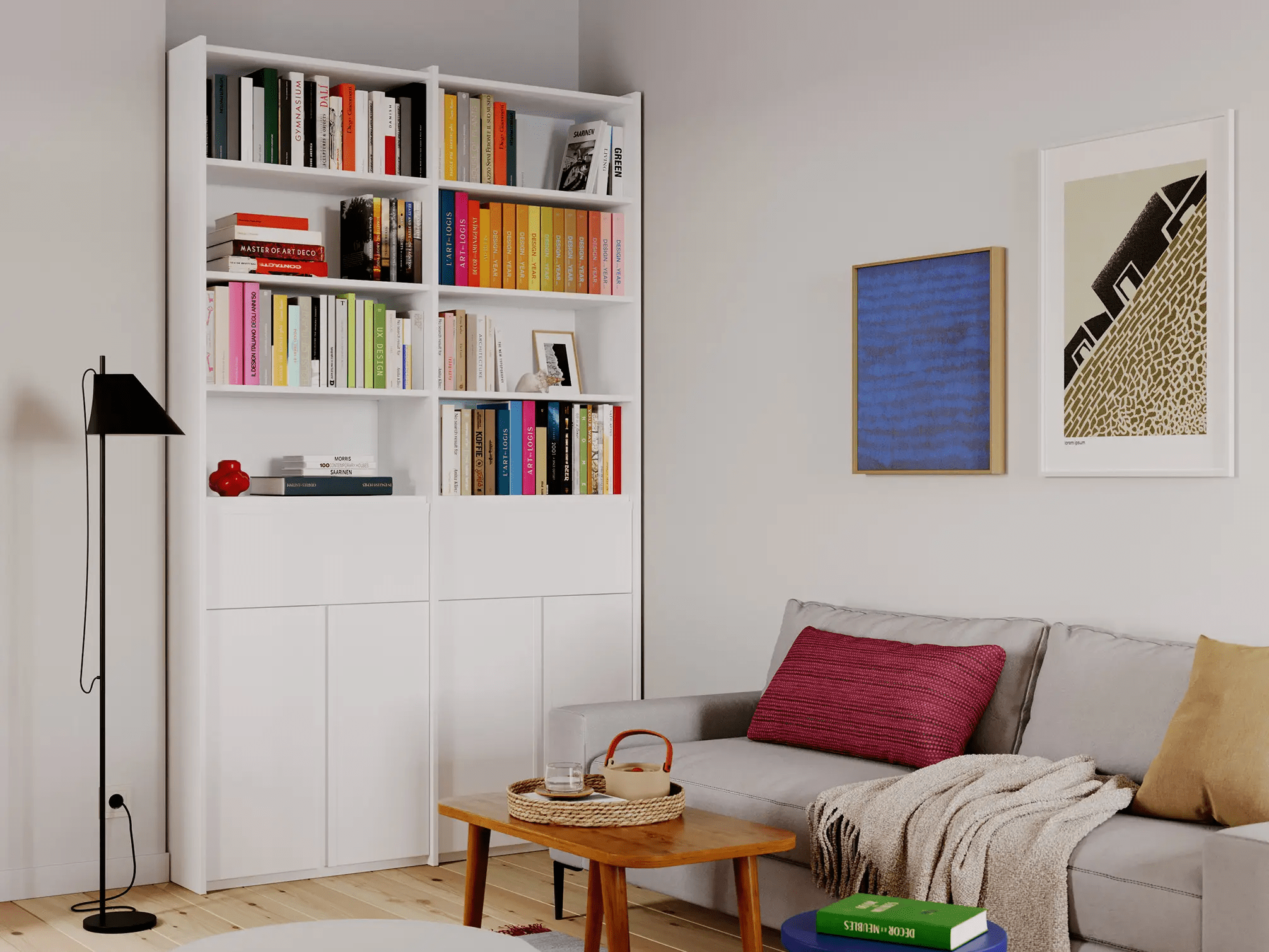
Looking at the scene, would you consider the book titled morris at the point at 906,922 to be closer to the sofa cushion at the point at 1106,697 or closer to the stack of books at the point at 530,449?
the sofa cushion at the point at 1106,697

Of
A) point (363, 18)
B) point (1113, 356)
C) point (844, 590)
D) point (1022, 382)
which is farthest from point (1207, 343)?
point (363, 18)

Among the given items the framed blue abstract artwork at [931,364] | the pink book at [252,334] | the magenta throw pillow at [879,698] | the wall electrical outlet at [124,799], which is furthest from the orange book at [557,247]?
the wall electrical outlet at [124,799]

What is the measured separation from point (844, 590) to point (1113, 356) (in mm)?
1117

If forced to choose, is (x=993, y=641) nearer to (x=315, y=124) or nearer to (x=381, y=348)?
(x=381, y=348)

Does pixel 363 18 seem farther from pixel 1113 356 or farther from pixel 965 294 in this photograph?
pixel 1113 356

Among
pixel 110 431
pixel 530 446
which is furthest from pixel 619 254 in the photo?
pixel 110 431

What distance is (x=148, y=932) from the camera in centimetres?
389

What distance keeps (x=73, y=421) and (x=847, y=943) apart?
2.90 metres

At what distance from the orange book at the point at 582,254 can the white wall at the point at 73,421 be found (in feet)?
4.43

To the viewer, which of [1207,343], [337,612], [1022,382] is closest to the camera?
Result: [1207,343]

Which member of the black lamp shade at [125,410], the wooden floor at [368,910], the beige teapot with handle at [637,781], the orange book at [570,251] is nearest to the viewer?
the beige teapot with handle at [637,781]

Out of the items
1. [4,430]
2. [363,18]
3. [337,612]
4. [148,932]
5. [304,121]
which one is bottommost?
[148,932]

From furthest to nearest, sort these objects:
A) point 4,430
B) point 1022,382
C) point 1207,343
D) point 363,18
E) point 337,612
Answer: point 363,18 → point 337,612 → point 4,430 → point 1022,382 → point 1207,343

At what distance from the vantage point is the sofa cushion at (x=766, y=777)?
335 cm
